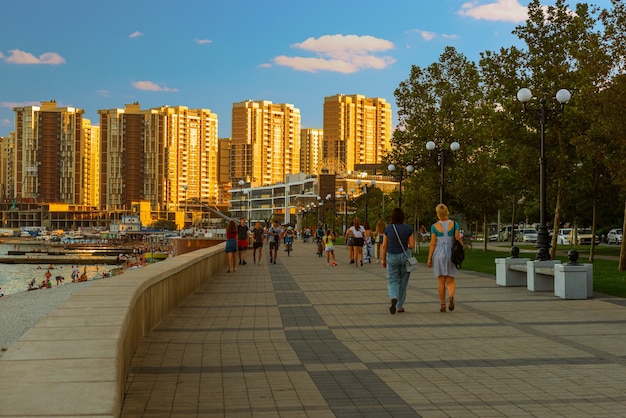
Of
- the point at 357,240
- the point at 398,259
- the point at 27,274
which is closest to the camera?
the point at 398,259

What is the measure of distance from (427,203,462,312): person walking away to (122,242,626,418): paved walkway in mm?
461

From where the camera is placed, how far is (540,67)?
3045cm

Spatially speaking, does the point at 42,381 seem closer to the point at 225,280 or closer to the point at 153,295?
the point at 153,295

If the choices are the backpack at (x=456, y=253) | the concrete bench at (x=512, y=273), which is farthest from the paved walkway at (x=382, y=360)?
the concrete bench at (x=512, y=273)

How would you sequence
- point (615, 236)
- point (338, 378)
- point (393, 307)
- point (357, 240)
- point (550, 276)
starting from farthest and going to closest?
point (615, 236) → point (357, 240) → point (550, 276) → point (393, 307) → point (338, 378)

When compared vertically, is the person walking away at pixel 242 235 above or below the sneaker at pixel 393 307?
above

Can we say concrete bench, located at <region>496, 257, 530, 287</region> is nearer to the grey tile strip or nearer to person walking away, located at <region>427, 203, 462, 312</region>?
person walking away, located at <region>427, 203, 462, 312</region>

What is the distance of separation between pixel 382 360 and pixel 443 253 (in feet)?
15.7

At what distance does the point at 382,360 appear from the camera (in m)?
8.16

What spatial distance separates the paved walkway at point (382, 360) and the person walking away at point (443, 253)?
461 millimetres

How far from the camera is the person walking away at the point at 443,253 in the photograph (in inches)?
495

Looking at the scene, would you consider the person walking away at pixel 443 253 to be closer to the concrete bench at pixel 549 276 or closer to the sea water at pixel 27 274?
the concrete bench at pixel 549 276

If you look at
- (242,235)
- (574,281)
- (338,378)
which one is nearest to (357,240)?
(242,235)

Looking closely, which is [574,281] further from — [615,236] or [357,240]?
[615,236]
